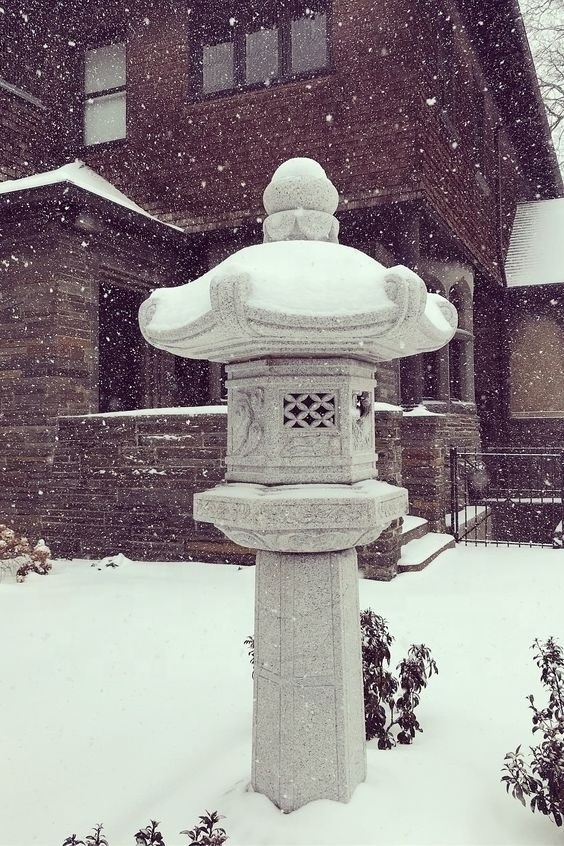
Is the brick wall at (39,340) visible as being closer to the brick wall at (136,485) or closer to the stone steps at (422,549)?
the brick wall at (136,485)

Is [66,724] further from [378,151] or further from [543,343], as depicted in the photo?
[543,343]

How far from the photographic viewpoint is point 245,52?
953 centimetres

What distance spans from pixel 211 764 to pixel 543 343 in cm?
1202

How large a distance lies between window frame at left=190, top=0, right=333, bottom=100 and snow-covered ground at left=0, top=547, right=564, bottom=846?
677cm

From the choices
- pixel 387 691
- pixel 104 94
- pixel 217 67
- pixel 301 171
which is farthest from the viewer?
pixel 104 94

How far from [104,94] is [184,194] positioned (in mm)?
2371

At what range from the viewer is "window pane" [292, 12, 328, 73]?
9.11 meters

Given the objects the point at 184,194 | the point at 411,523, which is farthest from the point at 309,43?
the point at 411,523

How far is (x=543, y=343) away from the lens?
13227 mm

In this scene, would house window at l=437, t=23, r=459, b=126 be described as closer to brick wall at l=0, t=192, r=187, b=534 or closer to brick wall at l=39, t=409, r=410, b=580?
brick wall at l=0, t=192, r=187, b=534

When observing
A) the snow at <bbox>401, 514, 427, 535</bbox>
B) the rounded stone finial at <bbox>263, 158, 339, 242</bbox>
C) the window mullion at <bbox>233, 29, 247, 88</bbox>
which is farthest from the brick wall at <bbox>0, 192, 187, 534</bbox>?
the rounded stone finial at <bbox>263, 158, 339, 242</bbox>

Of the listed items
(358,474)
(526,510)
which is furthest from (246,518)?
(526,510)

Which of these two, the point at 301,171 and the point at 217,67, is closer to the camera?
the point at 301,171

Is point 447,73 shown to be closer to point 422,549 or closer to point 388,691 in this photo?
point 422,549
